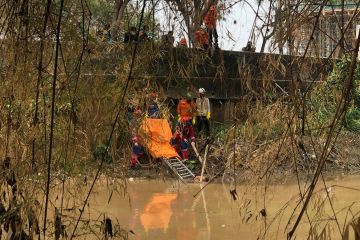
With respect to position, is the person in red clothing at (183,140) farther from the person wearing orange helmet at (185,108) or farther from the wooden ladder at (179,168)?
the person wearing orange helmet at (185,108)

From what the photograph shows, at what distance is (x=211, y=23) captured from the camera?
67.6 inches

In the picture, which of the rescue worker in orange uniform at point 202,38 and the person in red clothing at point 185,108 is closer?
the rescue worker in orange uniform at point 202,38

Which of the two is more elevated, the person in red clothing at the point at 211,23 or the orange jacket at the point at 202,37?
the person in red clothing at the point at 211,23

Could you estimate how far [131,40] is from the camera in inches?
74.6

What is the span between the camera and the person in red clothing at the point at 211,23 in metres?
1.65

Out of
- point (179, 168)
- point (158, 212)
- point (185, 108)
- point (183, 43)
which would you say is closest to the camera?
point (183, 43)

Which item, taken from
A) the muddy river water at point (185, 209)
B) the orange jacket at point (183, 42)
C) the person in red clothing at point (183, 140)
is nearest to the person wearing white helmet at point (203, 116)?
the person in red clothing at point (183, 140)

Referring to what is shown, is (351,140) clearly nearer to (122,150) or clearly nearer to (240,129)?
(122,150)

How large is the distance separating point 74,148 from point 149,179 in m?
7.19

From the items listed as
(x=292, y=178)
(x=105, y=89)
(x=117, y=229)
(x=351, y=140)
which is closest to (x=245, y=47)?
(x=105, y=89)

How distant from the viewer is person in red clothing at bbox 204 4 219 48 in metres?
1.65

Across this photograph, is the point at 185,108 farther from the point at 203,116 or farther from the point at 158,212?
the point at 203,116

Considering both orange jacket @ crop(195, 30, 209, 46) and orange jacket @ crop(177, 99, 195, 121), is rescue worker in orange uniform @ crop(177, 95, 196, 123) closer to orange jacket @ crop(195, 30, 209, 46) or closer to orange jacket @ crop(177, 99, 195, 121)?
orange jacket @ crop(177, 99, 195, 121)

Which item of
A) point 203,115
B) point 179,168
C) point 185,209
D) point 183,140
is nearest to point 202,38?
point 185,209
